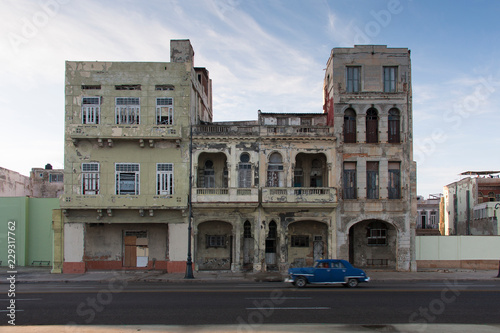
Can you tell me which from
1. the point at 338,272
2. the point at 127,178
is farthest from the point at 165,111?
the point at 338,272

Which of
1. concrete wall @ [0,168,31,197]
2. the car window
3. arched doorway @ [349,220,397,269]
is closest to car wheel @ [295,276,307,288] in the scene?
the car window

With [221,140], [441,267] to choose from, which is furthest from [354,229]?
A: [221,140]

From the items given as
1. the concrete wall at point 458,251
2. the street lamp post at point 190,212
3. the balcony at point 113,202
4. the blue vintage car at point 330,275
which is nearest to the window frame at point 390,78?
the concrete wall at point 458,251

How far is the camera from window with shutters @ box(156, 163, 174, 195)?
106 ft

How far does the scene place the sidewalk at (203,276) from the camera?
27688 mm

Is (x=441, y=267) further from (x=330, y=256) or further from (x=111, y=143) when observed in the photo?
(x=111, y=143)

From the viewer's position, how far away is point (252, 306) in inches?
Answer: 657

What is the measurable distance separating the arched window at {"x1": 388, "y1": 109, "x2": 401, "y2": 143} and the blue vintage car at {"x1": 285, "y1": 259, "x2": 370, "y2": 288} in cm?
1283

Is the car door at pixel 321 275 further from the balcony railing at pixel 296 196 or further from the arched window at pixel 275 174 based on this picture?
the arched window at pixel 275 174

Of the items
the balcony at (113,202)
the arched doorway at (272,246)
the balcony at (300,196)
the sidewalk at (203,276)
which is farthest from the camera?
the arched doorway at (272,246)

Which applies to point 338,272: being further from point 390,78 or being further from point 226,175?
point 390,78

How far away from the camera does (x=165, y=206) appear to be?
3162 centimetres

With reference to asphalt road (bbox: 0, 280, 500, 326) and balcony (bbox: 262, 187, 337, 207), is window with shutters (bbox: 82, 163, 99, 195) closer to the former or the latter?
asphalt road (bbox: 0, 280, 500, 326)

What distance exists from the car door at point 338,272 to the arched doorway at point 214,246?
36.6ft
